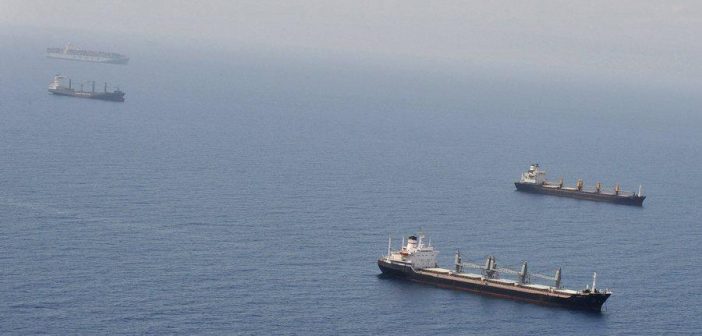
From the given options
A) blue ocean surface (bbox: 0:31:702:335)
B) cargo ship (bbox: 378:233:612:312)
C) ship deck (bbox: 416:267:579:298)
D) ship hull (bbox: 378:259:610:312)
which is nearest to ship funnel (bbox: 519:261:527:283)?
cargo ship (bbox: 378:233:612:312)

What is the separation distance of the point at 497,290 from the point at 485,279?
185 centimetres

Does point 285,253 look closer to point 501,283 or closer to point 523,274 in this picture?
point 501,283

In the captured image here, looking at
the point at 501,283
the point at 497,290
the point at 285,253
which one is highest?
the point at 285,253

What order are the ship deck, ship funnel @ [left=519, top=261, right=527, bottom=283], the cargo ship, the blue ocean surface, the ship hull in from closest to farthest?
the blue ocean surface → the ship hull → the cargo ship → the ship deck → ship funnel @ [left=519, top=261, right=527, bottom=283]

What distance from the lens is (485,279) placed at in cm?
13888

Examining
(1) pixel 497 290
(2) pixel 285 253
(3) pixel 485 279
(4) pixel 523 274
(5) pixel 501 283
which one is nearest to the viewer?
(1) pixel 497 290

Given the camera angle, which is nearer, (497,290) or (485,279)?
(497,290)

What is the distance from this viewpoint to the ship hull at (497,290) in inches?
5251

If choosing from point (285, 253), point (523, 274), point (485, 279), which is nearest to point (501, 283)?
point (485, 279)

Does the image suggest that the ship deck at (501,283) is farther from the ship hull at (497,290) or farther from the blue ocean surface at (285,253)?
the blue ocean surface at (285,253)

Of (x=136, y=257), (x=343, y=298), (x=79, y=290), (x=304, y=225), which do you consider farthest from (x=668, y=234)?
(x=79, y=290)

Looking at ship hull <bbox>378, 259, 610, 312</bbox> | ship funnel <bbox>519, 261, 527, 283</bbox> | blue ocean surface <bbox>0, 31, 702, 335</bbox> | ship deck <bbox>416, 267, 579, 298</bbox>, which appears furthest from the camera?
ship funnel <bbox>519, 261, 527, 283</bbox>

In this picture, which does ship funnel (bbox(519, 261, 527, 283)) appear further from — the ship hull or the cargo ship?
the ship hull

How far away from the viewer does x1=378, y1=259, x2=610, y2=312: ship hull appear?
133375 millimetres
